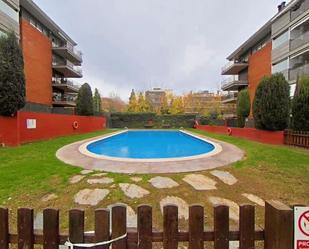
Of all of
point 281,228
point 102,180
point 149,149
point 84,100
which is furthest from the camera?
point 84,100

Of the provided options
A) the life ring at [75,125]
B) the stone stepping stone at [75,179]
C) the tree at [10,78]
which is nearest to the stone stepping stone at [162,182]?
the stone stepping stone at [75,179]

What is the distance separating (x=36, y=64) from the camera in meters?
25.9

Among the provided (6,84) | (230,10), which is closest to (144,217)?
(6,84)

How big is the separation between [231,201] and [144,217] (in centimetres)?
334

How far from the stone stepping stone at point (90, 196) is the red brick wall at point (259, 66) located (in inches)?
1003

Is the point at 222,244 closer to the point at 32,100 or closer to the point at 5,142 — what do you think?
the point at 5,142

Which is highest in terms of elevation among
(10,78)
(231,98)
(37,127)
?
(231,98)

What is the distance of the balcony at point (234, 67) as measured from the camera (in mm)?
33531

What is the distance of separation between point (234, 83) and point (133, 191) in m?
31.8

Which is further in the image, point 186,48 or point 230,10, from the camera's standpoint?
point 186,48

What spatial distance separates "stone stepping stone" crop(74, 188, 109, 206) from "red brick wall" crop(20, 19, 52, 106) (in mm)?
21505

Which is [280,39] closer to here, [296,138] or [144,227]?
[296,138]

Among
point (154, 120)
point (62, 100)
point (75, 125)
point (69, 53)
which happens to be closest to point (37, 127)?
point (75, 125)

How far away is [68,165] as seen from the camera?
7.36m
